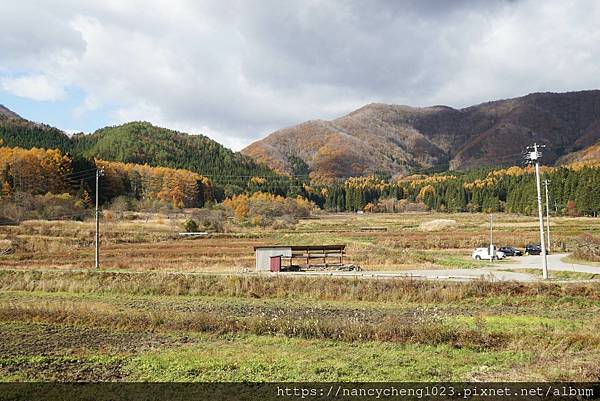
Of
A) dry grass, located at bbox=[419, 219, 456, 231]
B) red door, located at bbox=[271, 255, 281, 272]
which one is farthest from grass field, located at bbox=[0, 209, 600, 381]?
dry grass, located at bbox=[419, 219, 456, 231]

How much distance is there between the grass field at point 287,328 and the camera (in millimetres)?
13406

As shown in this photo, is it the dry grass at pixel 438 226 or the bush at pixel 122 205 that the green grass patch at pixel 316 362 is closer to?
the dry grass at pixel 438 226

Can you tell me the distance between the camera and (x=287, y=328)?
19.5 metres

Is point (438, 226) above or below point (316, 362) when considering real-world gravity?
above

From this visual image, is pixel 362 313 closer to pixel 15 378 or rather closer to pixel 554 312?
pixel 554 312

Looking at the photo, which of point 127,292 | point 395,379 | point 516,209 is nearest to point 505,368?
point 395,379

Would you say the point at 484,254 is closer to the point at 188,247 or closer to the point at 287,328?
the point at 188,247

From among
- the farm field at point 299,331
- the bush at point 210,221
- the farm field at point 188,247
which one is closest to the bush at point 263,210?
the bush at point 210,221

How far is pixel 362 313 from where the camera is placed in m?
24.2

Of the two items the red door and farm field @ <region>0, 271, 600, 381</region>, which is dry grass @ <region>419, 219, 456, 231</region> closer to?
the red door

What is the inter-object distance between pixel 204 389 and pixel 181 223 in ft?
286

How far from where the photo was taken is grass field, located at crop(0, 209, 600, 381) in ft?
44.0

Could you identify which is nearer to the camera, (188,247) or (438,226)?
(188,247)

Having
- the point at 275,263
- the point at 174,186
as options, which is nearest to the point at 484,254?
the point at 275,263
